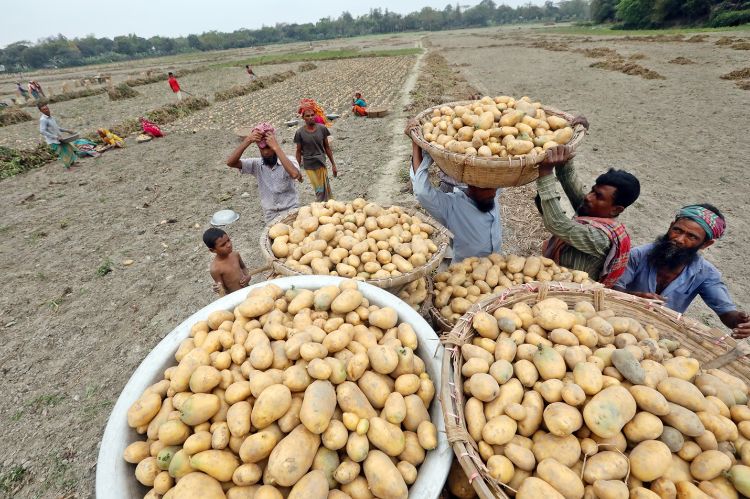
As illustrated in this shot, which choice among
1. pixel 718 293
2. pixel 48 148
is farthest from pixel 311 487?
pixel 48 148

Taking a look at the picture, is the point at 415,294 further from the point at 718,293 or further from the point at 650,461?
the point at 718,293

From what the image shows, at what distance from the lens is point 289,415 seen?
1625 mm

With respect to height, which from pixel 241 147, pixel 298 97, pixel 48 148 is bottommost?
pixel 298 97

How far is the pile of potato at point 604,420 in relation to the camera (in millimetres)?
1437

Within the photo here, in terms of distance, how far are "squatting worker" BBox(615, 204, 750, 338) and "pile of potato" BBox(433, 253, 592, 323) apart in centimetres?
60

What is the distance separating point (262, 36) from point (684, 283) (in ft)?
464

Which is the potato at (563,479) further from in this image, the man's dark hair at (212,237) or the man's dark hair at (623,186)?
the man's dark hair at (212,237)

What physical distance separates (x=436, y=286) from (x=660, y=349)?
157cm

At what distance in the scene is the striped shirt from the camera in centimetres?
427

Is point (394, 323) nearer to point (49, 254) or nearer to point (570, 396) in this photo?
point (570, 396)

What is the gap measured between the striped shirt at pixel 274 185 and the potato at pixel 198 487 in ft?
10.6

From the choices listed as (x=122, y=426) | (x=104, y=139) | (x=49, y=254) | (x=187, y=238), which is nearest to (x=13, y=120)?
(x=104, y=139)

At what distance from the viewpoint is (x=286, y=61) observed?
41594mm

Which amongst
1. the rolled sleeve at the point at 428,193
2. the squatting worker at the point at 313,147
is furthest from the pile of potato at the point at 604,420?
the squatting worker at the point at 313,147
